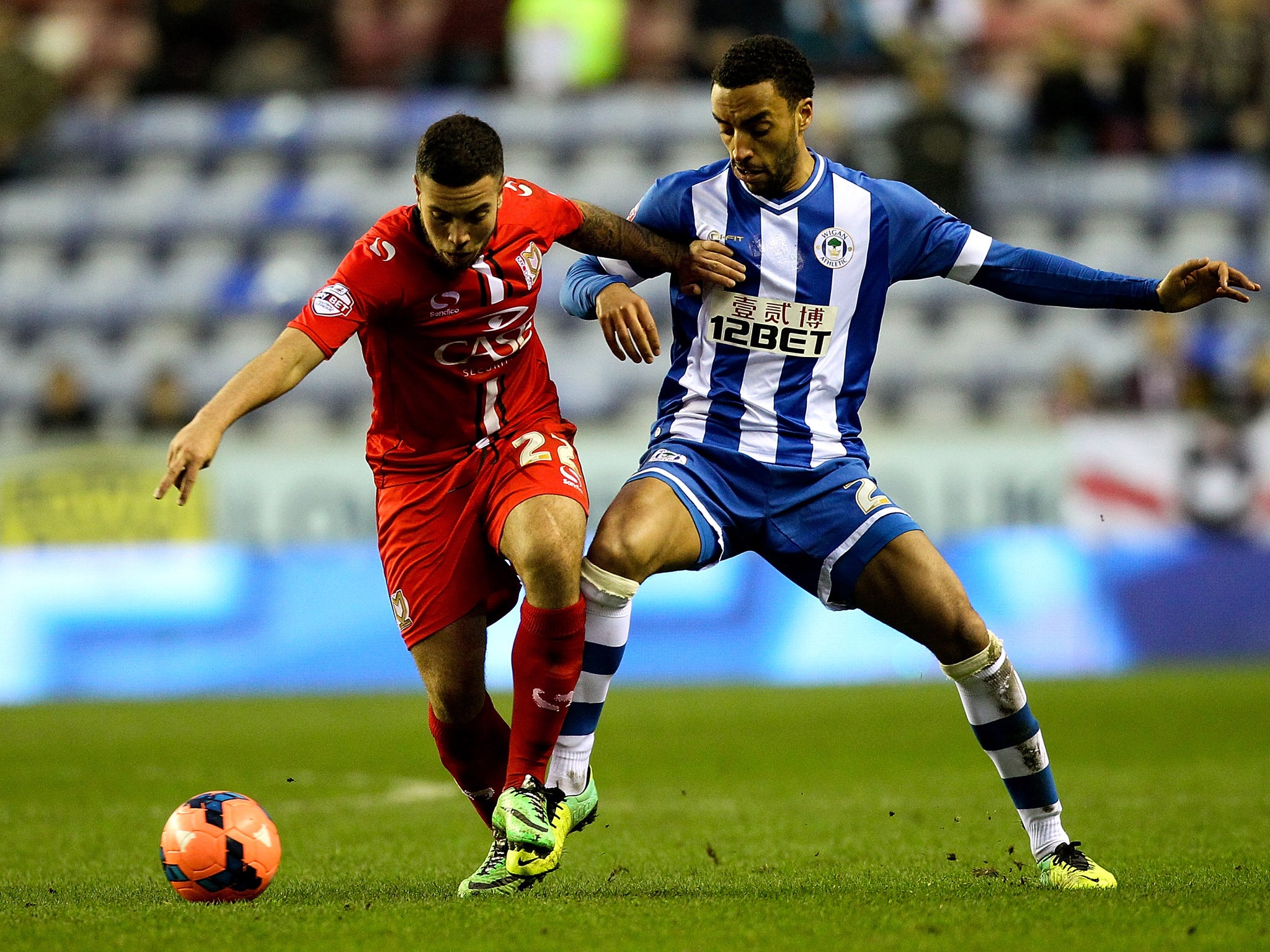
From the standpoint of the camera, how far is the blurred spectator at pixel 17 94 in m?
17.4

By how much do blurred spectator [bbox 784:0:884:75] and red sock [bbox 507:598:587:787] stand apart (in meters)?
12.5

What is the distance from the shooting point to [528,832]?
4.50 metres

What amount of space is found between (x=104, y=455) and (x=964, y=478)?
6.34m

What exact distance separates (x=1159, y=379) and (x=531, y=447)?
29.5 ft

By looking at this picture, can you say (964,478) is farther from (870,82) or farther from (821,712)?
(870,82)

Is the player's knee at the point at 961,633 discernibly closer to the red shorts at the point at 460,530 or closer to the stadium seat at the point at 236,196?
the red shorts at the point at 460,530

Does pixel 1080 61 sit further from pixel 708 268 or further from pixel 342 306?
pixel 342 306

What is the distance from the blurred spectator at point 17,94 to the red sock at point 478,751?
1426cm

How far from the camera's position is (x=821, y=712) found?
1034 centimetres

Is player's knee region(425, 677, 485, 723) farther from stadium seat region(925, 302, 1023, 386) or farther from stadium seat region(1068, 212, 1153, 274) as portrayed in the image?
stadium seat region(1068, 212, 1153, 274)

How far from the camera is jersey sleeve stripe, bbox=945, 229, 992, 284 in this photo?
5.09 metres

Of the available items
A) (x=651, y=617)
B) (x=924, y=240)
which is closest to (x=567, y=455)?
(x=924, y=240)

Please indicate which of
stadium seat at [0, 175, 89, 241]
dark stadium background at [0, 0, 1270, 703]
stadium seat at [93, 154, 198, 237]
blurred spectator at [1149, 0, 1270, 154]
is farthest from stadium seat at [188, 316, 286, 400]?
blurred spectator at [1149, 0, 1270, 154]

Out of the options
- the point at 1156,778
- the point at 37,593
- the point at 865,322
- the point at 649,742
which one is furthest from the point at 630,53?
the point at 865,322
